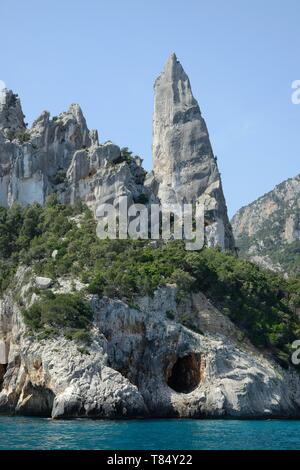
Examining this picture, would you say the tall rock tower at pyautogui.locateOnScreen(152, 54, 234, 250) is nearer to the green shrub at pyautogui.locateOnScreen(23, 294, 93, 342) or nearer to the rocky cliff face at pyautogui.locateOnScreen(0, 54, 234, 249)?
the rocky cliff face at pyautogui.locateOnScreen(0, 54, 234, 249)

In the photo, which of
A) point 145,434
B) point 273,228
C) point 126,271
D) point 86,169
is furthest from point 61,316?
point 273,228

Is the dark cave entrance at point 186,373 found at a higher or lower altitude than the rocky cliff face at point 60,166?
lower

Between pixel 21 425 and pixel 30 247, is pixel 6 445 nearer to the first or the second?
pixel 21 425

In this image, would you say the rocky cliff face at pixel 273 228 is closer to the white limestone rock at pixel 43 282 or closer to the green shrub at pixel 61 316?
the white limestone rock at pixel 43 282

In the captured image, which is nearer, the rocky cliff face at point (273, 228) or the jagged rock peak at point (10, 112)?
the jagged rock peak at point (10, 112)

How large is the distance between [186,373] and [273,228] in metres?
82.5

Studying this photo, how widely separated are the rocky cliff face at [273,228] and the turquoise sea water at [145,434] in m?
69.6

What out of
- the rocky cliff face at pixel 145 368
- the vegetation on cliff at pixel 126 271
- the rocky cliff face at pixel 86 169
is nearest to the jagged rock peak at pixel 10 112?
the rocky cliff face at pixel 86 169

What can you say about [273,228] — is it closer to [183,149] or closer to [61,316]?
[183,149]

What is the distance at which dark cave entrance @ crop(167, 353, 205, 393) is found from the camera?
189 feet

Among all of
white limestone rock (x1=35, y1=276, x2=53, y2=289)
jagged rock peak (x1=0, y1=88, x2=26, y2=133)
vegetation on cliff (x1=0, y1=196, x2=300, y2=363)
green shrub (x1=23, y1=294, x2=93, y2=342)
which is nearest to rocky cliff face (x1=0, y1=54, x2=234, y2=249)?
jagged rock peak (x1=0, y1=88, x2=26, y2=133)

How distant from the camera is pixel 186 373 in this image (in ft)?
192

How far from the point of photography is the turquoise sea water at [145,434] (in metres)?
35.2

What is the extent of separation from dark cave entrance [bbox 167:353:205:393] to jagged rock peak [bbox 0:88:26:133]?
103 ft
